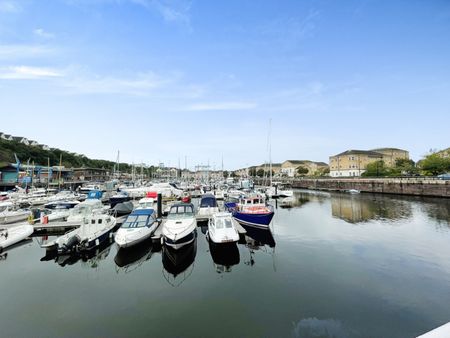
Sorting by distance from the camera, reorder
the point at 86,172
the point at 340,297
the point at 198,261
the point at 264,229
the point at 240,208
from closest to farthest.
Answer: the point at 340,297, the point at 198,261, the point at 264,229, the point at 240,208, the point at 86,172

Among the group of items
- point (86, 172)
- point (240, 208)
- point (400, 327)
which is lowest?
point (400, 327)

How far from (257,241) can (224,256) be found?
5177mm

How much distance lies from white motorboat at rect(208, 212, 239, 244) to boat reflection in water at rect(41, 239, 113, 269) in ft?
28.6

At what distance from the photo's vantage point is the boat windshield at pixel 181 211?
23094 millimetres

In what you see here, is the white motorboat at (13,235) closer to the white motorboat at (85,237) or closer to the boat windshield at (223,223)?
the white motorboat at (85,237)

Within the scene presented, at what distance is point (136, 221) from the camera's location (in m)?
21.5

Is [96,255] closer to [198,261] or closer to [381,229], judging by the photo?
[198,261]

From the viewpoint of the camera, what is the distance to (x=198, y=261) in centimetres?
1775

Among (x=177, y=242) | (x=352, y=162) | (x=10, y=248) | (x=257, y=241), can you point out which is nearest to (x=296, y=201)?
(x=257, y=241)

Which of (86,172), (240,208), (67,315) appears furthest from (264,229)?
(86,172)

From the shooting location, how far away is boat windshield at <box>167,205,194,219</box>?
75.8 ft

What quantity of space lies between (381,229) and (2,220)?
4397 centimetres

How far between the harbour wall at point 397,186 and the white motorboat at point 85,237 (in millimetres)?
68683

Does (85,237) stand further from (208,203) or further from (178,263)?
(208,203)
